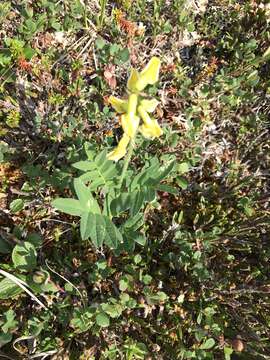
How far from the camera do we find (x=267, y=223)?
305cm

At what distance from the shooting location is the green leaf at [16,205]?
299 centimetres

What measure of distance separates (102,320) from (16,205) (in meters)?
0.96

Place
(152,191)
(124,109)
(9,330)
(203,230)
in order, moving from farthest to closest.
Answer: (203,230), (9,330), (152,191), (124,109)

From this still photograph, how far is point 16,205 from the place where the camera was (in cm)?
300

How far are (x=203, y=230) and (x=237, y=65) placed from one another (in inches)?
53.9

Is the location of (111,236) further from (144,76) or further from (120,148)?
(144,76)

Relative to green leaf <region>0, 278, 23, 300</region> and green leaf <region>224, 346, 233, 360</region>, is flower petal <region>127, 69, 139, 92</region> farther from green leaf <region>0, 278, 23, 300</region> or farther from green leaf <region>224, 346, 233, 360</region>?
green leaf <region>224, 346, 233, 360</region>

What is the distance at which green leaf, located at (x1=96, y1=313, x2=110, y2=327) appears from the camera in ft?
8.35

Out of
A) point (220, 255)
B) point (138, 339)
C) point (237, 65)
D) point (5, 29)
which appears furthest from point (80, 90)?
point (138, 339)

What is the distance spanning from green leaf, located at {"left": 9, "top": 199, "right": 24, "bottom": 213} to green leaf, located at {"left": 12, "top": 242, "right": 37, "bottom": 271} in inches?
11.1

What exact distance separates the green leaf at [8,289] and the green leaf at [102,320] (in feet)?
1.67

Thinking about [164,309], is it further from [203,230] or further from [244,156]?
[244,156]

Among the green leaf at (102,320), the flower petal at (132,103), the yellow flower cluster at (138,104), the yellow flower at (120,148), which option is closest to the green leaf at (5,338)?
the green leaf at (102,320)

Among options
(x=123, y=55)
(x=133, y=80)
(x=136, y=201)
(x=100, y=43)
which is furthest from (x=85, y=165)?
(x=100, y=43)
